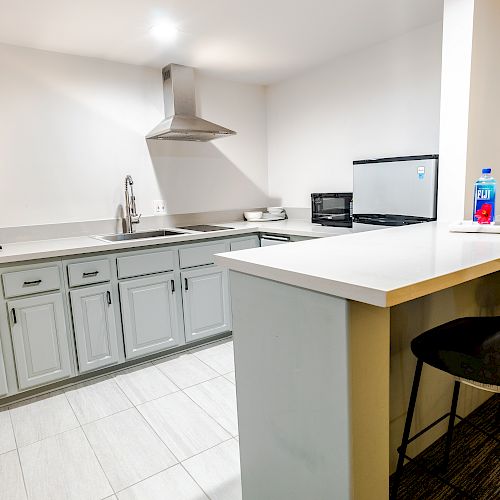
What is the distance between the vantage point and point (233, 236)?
10.3ft

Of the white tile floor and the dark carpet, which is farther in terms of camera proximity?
the white tile floor

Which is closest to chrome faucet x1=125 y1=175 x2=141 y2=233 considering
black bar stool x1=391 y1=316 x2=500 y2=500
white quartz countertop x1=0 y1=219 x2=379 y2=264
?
white quartz countertop x1=0 y1=219 x2=379 y2=264

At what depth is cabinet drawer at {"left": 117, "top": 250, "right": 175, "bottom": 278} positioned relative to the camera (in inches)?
103

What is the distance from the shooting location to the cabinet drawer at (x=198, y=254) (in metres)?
2.88

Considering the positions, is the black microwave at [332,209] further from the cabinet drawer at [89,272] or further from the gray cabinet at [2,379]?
the gray cabinet at [2,379]

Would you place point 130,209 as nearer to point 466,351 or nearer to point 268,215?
point 268,215

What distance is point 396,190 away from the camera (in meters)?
2.60

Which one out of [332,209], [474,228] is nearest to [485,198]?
[474,228]

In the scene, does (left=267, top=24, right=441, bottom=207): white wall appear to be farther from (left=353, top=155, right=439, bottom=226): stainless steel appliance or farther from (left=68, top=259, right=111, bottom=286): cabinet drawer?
(left=68, top=259, right=111, bottom=286): cabinet drawer

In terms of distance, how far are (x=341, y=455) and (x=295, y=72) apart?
3342 millimetres

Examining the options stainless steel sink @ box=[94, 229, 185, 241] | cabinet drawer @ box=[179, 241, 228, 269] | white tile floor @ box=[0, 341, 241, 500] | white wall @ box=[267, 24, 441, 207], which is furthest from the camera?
stainless steel sink @ box=[94, 229, 185, 241]

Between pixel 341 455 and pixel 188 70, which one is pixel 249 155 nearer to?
pixel 188 70

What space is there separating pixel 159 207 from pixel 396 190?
6.22 feet

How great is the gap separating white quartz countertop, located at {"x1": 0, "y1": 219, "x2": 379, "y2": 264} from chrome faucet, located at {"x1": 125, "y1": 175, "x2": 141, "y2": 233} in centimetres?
13
